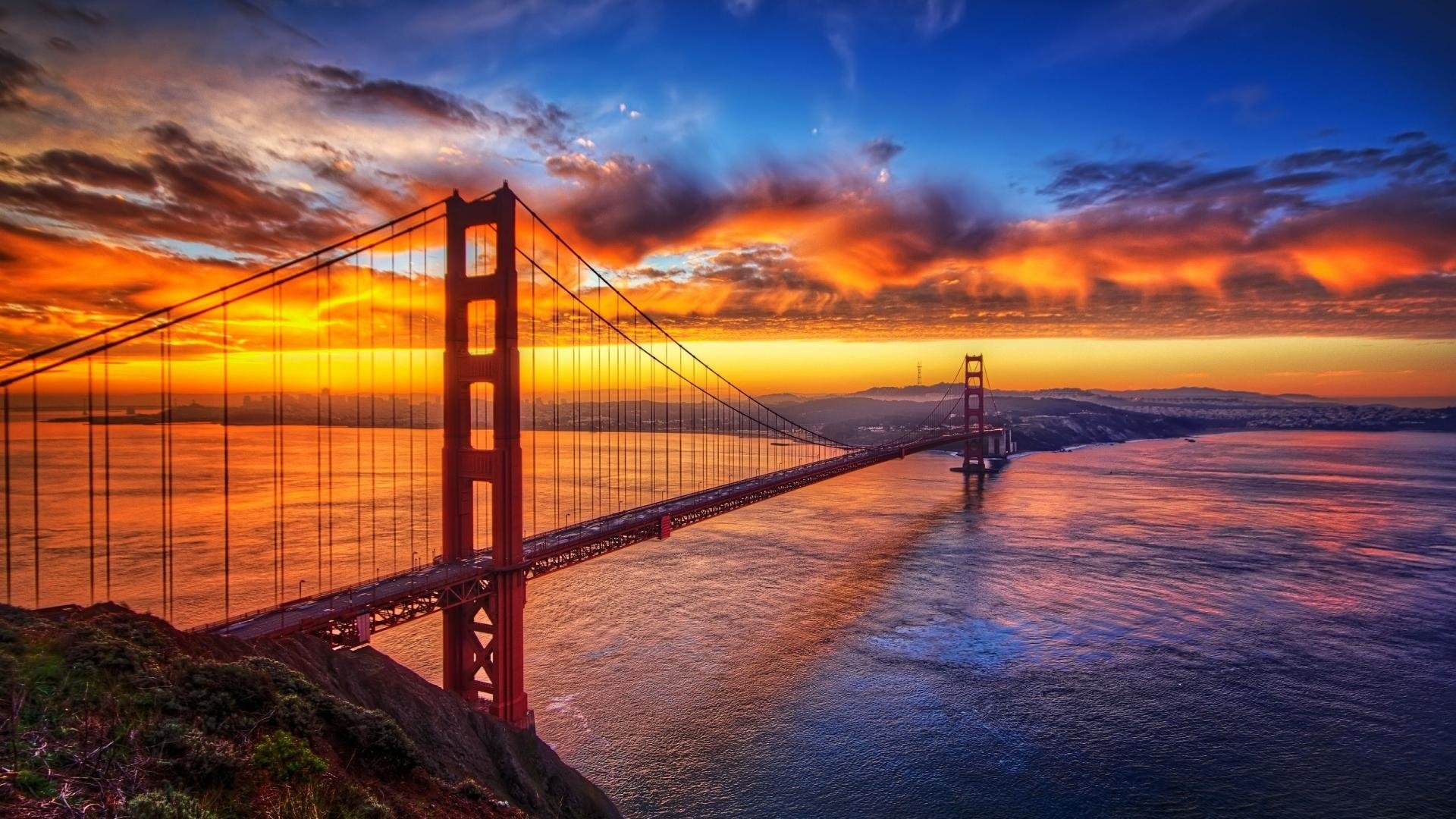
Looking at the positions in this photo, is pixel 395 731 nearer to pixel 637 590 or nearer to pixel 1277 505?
pixel 637 590

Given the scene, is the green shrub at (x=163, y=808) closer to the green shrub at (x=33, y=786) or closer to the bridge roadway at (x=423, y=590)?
the green shrub at (x=33, y=786)

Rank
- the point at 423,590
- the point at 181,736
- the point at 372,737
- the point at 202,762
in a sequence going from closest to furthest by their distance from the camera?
the point at 202,762 → the point at 181,736 → the point at 372,737 → the point at 423,590

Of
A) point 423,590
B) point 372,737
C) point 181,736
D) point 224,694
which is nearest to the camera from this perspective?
point 181,736

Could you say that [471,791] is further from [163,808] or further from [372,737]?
[163,808]

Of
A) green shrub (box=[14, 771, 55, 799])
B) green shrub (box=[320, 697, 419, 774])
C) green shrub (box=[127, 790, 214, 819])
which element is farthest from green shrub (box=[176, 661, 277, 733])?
green shrub (box=[127, 790, 214, 819])

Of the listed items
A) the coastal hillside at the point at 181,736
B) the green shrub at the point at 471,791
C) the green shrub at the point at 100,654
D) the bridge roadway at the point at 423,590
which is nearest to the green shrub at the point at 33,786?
the coastal hillside at the point at 181,736

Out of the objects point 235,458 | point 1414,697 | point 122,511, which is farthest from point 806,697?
point 235,458

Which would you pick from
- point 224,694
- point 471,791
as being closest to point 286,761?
point 224,694
